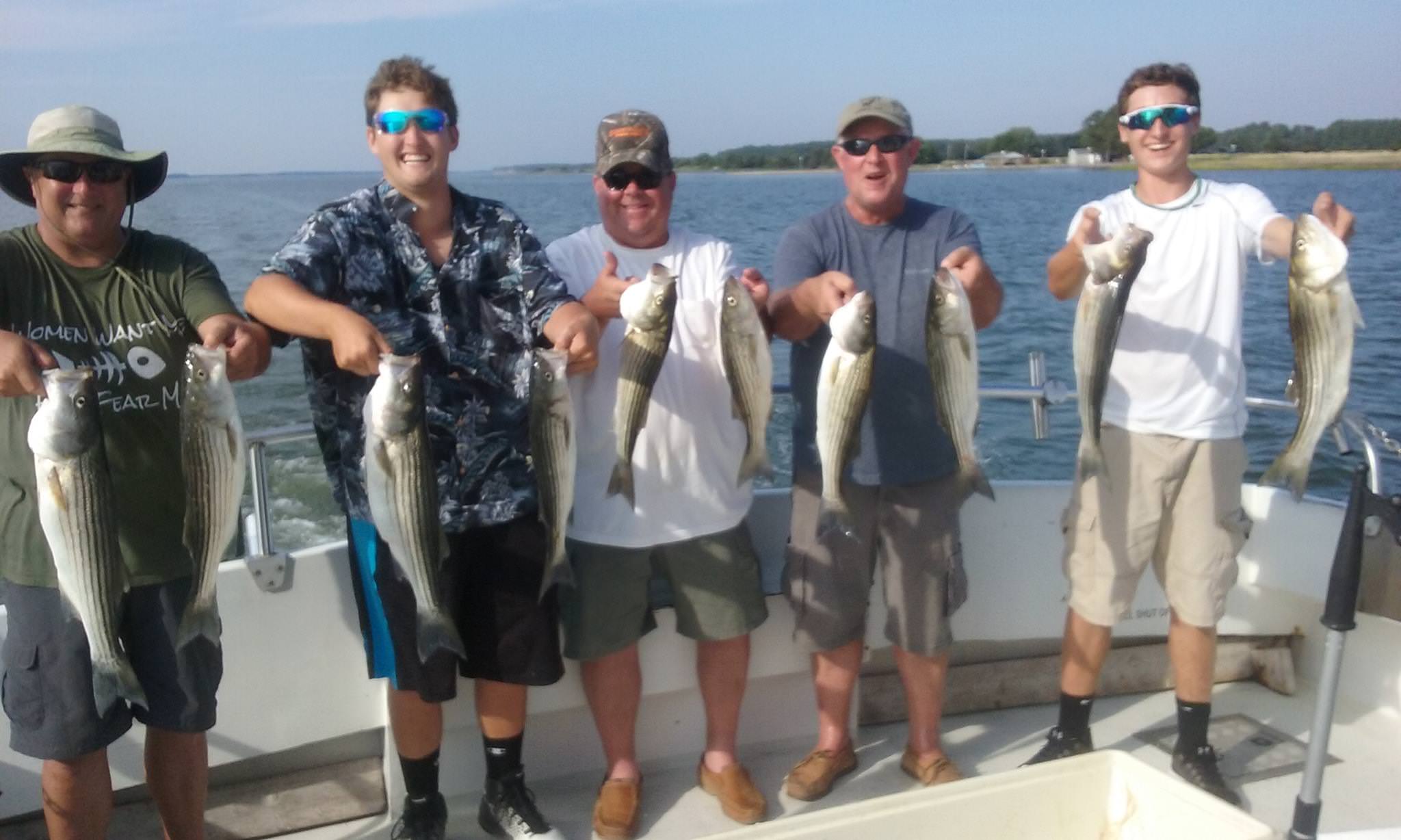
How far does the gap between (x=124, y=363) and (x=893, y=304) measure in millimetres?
2403

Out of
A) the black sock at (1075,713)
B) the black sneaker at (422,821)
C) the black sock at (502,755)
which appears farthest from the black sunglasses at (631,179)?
the black sock at (1075,713)

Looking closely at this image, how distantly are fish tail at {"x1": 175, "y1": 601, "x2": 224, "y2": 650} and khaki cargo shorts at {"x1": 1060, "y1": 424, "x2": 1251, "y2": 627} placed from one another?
9.40 feet

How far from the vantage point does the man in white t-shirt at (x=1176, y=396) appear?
394cm

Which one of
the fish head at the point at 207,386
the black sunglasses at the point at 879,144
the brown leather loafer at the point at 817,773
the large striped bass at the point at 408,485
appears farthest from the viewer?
the brown leather loafer at the point at 817,773

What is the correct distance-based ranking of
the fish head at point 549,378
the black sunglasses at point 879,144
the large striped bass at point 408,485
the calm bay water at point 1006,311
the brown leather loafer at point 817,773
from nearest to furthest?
1. the large striped bass at point 408,485
2. the fish head at point 549,378
3. the black sunglasses at point 879,144
4. the brown leather loafer at point 817,773
5. the calm bay water at point 1006,311

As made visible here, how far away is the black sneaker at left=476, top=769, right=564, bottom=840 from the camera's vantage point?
3.89 m

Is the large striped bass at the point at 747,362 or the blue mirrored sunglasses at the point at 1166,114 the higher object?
the blue mirrored sunglasses at the point at 1166,114

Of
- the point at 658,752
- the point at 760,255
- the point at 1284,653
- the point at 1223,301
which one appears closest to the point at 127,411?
the point at 658,752

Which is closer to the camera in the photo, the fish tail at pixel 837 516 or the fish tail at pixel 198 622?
the fish tail at pixel 198 622

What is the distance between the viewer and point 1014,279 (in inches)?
840

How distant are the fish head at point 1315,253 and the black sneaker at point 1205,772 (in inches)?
69.6

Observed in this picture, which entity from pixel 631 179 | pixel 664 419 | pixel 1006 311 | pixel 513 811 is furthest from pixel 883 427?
pixel 1006 311

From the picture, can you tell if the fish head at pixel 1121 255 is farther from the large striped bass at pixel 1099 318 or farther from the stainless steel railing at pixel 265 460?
the stainless steel railing at pixel 265 460

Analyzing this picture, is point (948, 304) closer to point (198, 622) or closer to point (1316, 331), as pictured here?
point (1316, 331)
